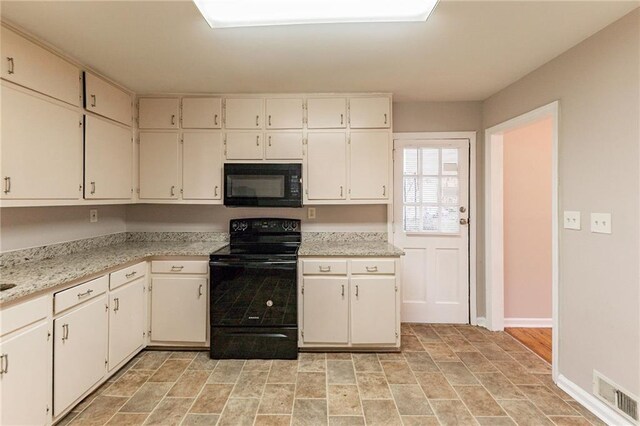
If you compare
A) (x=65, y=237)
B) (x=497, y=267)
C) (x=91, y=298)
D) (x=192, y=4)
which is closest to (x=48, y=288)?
(x=91, y=298)

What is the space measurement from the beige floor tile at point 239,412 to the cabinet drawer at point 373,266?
48.5 inches

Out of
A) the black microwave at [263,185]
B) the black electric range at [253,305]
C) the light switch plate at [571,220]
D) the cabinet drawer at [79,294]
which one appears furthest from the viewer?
the black microwave at [263,185]

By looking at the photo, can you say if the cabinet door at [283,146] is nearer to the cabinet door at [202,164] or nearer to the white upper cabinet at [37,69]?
the cabinet door at [202,164]

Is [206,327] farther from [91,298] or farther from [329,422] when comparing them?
[329,422]

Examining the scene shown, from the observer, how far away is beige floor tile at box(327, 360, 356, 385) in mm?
2287

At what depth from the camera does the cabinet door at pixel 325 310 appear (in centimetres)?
269

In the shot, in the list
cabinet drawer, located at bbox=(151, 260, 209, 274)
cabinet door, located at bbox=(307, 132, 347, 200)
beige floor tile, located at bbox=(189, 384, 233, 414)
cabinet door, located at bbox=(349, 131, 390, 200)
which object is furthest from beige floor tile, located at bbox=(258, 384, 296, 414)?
cabinet door, located at bbox=(349, 131, 390, 200)

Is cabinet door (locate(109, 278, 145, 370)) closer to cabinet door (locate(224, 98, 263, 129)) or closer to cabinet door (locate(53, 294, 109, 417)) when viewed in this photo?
cabinet door (locate(53, 294, 109, 417))

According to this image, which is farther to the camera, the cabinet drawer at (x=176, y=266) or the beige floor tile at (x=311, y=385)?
the cabinet drawer at (x=176, y=266)

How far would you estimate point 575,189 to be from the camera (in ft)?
6.88

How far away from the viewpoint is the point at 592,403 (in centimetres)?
197

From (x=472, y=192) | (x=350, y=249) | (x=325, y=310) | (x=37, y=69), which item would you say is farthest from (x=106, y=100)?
(x=472, y=192)

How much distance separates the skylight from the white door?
1.70m

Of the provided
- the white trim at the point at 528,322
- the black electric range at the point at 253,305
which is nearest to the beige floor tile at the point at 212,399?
the black electric range at the point at 253,305
